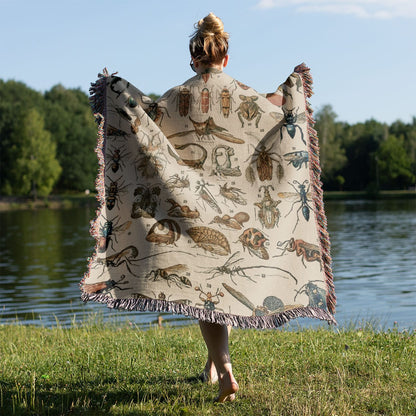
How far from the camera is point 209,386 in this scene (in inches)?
163

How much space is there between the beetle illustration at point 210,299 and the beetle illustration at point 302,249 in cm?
50

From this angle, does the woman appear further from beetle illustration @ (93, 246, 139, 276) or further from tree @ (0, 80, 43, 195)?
tree @ (0, 80, 43, 195)

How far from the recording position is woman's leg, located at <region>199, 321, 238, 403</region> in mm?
3736

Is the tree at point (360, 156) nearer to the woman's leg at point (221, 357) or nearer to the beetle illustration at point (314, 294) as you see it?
the beetle illustration at point (314, 294)

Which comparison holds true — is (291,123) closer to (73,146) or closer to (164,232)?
(164,232)

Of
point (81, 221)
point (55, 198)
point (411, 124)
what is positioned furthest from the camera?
point (411, 124)

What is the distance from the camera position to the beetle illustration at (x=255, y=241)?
3969 mm

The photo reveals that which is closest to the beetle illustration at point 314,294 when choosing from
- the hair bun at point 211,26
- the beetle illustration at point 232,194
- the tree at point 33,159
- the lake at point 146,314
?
the beetle illustration at point 232,194

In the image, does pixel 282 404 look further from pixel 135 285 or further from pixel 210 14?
pixel 210 14

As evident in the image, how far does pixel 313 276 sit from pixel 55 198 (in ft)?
203

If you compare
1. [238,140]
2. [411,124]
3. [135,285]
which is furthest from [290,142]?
[411,124]

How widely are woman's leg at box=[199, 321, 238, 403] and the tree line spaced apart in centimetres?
5898

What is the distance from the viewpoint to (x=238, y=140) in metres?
4.09

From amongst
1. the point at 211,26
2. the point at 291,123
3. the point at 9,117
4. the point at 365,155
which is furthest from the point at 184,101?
the point at 365,155
